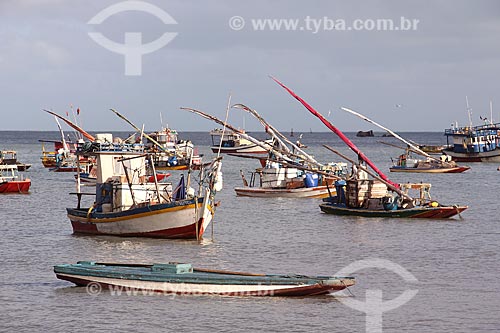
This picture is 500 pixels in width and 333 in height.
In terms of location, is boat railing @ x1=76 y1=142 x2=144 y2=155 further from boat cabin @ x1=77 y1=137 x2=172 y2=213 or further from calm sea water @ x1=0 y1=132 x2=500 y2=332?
calm sea water @ x1=0 y1=132 x2=500 y2=332

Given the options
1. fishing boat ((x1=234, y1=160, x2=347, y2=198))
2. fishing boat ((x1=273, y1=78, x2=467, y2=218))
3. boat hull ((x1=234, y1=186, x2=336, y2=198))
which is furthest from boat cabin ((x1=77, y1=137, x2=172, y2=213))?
fishing boat ((x1=234, y1=160, x2=347, y2=198))

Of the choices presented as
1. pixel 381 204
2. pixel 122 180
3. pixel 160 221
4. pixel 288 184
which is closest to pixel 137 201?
pixel 122 180

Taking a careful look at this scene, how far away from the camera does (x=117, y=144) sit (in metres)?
41.4

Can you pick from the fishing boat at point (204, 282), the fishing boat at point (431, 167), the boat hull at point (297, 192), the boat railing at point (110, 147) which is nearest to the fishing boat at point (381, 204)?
the boat railing at point (110, 147)

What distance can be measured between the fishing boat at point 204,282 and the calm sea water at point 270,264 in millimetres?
276

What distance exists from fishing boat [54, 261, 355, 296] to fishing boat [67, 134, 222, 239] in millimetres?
10267

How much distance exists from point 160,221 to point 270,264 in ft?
20.2

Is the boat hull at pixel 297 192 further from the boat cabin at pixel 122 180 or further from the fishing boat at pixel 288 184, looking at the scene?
the boat cabin at pixel 122 180

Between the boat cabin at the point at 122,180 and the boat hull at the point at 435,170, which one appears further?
the boat hull at the point at 435,170

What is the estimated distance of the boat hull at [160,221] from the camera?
37844 mm

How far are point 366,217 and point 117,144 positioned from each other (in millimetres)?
14348

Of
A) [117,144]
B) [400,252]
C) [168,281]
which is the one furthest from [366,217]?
[168,281]

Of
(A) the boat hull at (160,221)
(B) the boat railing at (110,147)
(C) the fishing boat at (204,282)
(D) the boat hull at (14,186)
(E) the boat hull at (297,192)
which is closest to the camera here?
(C) the fishing boat at (204,282)

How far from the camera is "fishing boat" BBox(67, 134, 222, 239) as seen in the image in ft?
124
